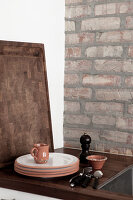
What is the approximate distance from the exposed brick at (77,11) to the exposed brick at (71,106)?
1.78 feet

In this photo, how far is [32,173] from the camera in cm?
150

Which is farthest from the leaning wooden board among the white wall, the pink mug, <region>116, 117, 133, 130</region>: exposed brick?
<region>116, 117, 133, 130</region>: exposed brick

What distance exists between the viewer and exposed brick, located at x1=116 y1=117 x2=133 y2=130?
201cm

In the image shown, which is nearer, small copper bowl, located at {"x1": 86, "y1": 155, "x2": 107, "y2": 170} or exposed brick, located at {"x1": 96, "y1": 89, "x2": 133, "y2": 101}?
small copper bowl, located at {"x1": 86, "y1": 155, "x2": 107, "y2": 170}

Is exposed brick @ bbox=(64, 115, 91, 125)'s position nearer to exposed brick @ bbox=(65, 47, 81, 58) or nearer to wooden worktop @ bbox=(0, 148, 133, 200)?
exposed brick @ bbox=(65, 47, 81, 58)

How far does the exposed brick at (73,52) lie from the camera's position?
215cm

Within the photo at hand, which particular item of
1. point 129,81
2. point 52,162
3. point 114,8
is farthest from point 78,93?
point 52,162

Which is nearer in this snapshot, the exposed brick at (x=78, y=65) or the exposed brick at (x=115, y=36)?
the exposed brick at (x=115, y=36)

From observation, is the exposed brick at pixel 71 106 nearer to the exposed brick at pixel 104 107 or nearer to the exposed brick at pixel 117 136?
the exposed brick at pixel 104 107

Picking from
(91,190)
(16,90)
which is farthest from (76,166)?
(16,90)

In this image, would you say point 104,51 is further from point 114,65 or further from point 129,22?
point 129,22

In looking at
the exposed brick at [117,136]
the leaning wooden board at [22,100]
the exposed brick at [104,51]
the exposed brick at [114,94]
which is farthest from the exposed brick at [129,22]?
the exposed brick at [117,136]

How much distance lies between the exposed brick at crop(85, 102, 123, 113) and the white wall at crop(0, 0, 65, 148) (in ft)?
0.62

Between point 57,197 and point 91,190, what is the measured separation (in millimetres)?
142
